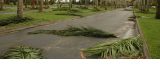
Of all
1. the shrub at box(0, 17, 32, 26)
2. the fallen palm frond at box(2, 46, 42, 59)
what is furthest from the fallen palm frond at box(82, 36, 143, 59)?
the shrub at box(0, 17, 32, 26)

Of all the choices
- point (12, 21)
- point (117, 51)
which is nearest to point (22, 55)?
point (117, 51)

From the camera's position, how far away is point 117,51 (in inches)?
474

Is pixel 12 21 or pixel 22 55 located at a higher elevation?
pixel 12 21

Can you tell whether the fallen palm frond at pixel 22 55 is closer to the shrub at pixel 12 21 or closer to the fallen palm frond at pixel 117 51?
the fallen palm frond at pixel 117 51

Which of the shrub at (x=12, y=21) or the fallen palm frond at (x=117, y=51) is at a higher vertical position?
the shrub at (x=12, y=21)

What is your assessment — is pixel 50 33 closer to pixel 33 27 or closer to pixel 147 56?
pixel 33 27

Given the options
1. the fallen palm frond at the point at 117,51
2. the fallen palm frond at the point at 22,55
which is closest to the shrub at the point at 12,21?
A: the fallen palm frond at the point at 117,51

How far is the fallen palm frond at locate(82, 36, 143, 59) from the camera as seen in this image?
37.7 feet

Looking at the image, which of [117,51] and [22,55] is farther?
[117,51]

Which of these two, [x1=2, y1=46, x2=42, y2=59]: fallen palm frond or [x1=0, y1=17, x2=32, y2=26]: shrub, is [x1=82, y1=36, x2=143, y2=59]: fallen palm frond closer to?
[x1=2, y1=46, x2=42, y2=59]: fallen palm frond

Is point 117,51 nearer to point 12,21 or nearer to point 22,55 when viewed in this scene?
point 22,55

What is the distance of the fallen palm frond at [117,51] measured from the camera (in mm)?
11477
